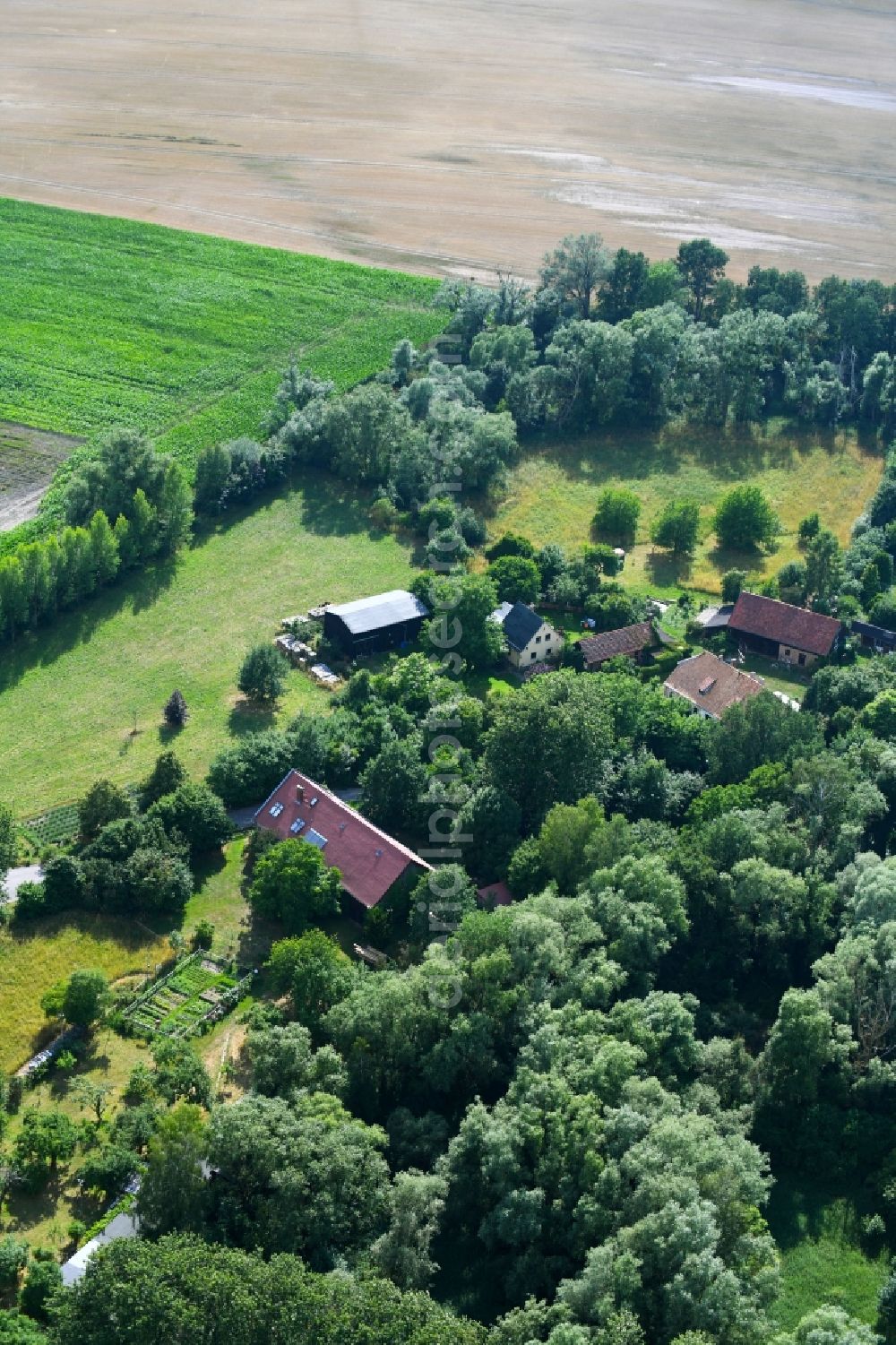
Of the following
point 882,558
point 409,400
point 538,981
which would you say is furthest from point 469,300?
point 538,981

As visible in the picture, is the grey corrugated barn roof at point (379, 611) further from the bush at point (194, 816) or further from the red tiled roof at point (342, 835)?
the bush at point (194, 816)

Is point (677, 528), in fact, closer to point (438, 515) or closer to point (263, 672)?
point (438, 515)

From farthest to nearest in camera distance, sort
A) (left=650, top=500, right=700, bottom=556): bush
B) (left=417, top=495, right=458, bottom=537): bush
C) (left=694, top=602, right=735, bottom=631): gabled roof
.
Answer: (left=650, top=500, right=700, bottom=556): bush < (left=417, top=495, right=458, bottom=537): bush < (left=694, top=602, right=735, bottom=631): gabled roof

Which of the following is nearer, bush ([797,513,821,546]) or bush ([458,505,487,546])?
bush ([458,505,487,546])

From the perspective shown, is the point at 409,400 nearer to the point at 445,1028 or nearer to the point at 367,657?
the point at 367,657

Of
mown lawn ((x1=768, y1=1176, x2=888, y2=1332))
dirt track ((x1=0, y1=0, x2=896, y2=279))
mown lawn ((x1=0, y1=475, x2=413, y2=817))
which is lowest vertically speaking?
mown lawn ((x1=768, y1=1176, x2=888, y2=1332))

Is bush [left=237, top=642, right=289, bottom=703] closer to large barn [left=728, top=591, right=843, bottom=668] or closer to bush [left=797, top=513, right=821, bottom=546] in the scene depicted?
large barn [left=728, top=591, right=843, bottom=668]

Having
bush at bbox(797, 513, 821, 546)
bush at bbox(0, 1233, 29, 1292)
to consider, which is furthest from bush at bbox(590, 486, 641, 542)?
bush at bbox(0, 1233, 29, 1292)
